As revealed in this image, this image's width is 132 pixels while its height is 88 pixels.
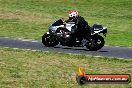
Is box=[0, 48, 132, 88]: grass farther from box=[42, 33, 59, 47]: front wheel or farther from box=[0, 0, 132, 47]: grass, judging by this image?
box=[0, 0, 132, 47]: grass

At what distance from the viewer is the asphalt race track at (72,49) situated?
2080 centimetres

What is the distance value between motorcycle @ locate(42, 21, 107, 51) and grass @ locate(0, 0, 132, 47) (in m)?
3.08

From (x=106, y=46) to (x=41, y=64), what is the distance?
7000 mm

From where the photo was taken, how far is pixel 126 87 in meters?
14.0

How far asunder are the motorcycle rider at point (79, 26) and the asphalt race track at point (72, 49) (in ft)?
2.67

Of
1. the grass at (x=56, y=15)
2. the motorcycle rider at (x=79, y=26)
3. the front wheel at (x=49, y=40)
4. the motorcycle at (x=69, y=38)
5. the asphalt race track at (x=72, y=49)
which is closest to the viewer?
the asphalt race track at (x=72, y=49)

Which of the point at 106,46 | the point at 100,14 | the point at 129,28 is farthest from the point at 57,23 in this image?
the point at 100,14

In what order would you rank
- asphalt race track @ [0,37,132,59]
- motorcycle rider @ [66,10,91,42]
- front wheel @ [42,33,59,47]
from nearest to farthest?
asphalt race track @ [0,37,132,59], motorcycle rider @ [66,10,91,42], front wheel @ [42,33,59,47]

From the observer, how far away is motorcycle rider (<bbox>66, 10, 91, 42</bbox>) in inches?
847

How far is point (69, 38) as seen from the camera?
71.7 feet

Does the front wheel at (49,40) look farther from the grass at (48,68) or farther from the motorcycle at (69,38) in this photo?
the grass at (48,68)

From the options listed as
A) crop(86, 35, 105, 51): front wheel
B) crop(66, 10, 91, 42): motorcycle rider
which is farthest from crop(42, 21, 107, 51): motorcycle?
crop(66, 10, 91, 42): motorcycle rider

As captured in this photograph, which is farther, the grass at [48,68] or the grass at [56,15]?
the grass at [56,15]

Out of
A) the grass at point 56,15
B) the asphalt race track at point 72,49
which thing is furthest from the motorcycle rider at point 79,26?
the grass at point 56,15
